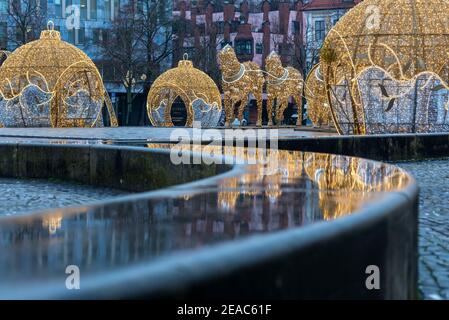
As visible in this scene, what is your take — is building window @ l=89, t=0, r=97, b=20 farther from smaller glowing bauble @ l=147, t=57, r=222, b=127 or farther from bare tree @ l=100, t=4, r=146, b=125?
smaller glowing bauble @ l=147, t=57, r=222, b=127

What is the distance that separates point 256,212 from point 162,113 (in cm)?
3428

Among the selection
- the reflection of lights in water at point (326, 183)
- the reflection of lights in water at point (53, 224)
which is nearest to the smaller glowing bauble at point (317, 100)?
the reflection of lights in water at point (326, 183)

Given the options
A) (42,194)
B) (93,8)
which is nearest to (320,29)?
(93,8)

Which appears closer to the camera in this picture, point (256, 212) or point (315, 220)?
point (315, 220)

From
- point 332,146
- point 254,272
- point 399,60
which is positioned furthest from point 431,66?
point 254,272

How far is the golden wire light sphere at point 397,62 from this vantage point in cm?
1912

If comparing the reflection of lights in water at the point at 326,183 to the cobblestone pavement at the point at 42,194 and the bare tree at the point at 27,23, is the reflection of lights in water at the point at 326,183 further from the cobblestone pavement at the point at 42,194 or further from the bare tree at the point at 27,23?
the bare tree at the point at 27,23

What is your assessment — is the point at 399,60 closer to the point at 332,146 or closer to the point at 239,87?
the point at 332,146

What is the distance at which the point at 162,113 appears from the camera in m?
37.2

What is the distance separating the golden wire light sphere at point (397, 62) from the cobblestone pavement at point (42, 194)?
33.4 ft

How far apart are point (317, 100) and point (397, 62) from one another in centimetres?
1377

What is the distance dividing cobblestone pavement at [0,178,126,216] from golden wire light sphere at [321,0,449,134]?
10.2m

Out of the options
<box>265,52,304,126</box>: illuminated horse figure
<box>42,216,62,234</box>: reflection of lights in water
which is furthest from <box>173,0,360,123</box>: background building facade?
<box>42,216,62,234</box>: reflection of lights in water
